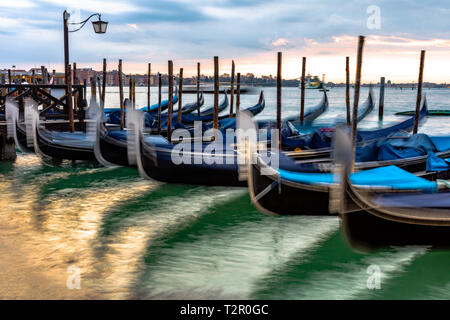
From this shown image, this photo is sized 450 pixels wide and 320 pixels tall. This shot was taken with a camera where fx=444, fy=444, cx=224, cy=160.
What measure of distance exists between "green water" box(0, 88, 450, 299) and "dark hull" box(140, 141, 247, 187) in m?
0.25

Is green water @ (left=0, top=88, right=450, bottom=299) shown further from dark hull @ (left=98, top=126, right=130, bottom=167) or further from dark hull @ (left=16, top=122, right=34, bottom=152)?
dark hull @ (left=16, top=122, right=34, bottom=152)

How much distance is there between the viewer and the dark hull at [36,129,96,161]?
8.44 meters

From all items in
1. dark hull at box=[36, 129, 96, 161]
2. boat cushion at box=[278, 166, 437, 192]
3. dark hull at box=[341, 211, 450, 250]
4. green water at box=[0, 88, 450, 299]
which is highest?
boat cushion at box=[278, 166, 437, 192]

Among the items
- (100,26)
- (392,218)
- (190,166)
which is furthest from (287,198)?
(100,26)

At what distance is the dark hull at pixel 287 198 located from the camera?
4.47 m

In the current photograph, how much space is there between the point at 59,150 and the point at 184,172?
3266 mm

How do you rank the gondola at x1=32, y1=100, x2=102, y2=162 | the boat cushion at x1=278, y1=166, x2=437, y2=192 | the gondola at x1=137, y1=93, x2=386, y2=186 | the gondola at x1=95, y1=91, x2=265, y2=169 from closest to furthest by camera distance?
the boat cushion at x1=278, y1=166, x2=437, y2=192
the gondola at x1=137, y1=93, x2=386, y2=186
the gondola at x1=95, y1=91, x2=265, y2=169
the gondola at x1=32, y1=100, x2=102, y2=162

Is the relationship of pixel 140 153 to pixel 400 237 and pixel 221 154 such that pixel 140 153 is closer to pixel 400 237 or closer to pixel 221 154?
pixel 221 154

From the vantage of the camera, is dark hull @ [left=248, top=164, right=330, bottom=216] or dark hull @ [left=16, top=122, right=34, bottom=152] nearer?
dark hull @ [left=248, top=164, right=330, bottom=216]

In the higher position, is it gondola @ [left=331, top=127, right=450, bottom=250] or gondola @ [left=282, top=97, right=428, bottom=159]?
gondola @ [left=282, top=97, right=428, bottom=159]

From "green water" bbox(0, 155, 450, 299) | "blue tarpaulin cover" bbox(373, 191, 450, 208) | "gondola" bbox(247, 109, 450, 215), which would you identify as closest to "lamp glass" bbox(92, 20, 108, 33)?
"green water" bbox(0, 155, 450, 299)

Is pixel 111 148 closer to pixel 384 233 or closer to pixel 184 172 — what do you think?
pixel 184 172
